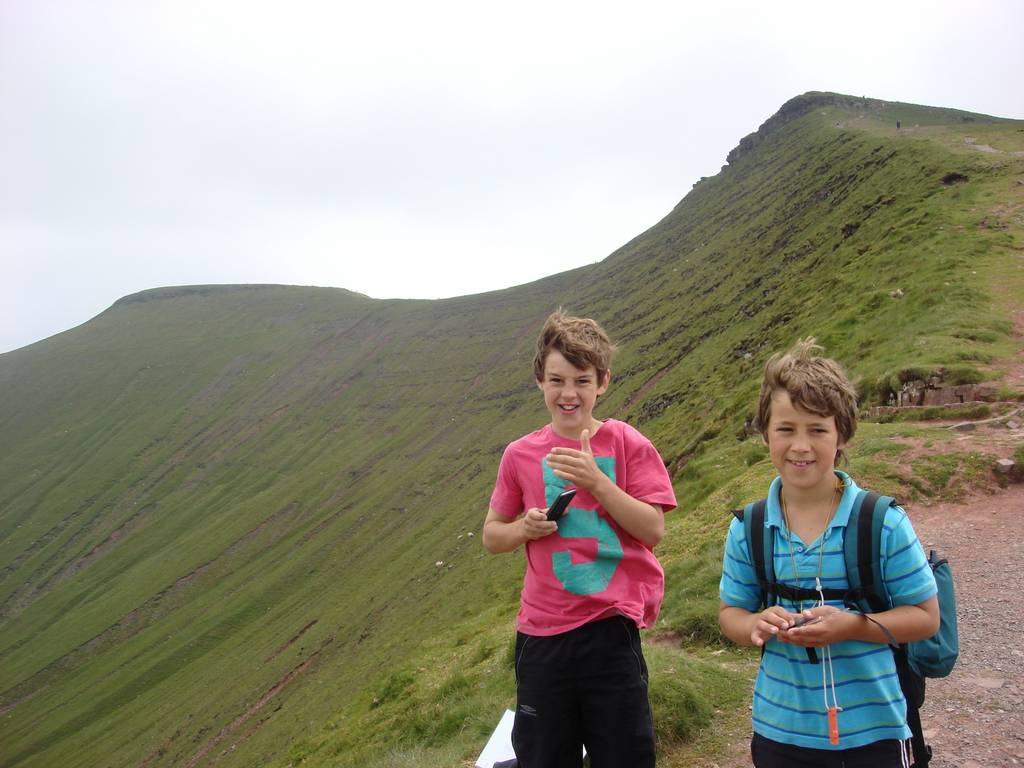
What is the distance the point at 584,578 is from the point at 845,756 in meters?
1.52

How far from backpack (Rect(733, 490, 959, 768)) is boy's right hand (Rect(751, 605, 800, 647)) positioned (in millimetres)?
210

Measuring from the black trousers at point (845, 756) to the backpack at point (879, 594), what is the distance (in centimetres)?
18

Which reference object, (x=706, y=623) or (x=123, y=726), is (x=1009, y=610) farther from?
(x=123, y=726)

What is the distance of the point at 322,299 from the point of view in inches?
6462

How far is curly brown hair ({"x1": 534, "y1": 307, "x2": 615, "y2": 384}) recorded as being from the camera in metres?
4.18

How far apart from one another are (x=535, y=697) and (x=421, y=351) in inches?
4594

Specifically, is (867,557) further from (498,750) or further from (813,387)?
(498,750)

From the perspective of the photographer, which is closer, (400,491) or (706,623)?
(706,623)

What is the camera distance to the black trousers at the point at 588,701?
376cm

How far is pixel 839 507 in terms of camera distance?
10.8ft

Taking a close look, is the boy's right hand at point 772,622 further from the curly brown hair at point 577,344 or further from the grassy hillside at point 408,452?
the grassy hillside at point 408,452

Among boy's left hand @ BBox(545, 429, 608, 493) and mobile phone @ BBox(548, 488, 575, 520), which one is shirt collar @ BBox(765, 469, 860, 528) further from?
mobile phone @ BBox(548, 488, 575, 520)

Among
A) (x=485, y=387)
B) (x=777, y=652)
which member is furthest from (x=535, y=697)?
(x=485, y=387)

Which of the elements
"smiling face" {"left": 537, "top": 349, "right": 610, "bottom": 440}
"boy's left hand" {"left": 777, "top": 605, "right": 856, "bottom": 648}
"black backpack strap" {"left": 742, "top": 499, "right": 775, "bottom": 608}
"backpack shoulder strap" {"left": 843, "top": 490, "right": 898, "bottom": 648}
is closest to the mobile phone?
"smiling face" {"left": 537, "top": 349, "right": 610, "bottom": 440}
